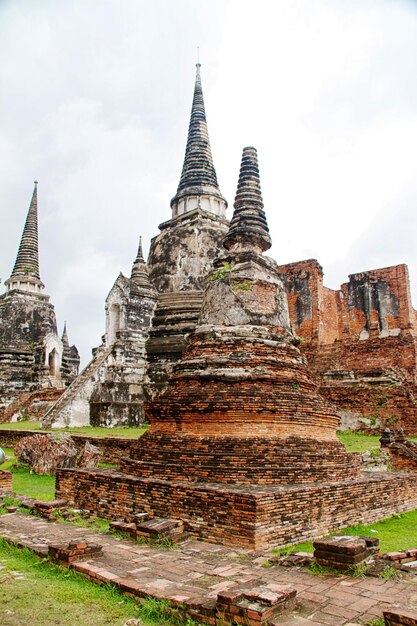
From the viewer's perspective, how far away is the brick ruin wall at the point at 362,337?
17.0 meters

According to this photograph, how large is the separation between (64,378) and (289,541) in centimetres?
2561

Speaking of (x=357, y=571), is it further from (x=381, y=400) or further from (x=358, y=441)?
(x=381, y=400)

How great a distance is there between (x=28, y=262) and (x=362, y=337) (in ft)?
66.6

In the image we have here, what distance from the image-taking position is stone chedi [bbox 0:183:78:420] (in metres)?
28.6

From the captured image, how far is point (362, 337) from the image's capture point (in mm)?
20344

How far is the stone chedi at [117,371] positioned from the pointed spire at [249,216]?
9695 millimetres

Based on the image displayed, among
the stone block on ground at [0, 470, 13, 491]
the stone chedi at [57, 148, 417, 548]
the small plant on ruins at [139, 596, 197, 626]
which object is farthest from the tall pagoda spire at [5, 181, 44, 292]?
the small plant on ruins at [139, 596, 197, 626]

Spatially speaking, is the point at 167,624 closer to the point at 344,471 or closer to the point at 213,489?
the point at 213,489

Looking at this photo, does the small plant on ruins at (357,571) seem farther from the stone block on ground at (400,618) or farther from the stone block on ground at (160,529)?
the stone block on ground at (160,529)

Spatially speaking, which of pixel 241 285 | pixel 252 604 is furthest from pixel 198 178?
pixel 252 604

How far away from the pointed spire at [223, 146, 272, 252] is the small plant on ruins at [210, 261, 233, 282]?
2.04 feet

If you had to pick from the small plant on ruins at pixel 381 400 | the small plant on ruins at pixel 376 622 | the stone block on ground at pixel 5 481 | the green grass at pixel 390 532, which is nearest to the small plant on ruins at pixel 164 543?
the green grass at pixel 390 532

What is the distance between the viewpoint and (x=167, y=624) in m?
→ 4.26

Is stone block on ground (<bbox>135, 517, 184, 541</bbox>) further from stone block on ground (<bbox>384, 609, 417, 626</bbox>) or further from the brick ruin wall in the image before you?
the brick ruin wall
